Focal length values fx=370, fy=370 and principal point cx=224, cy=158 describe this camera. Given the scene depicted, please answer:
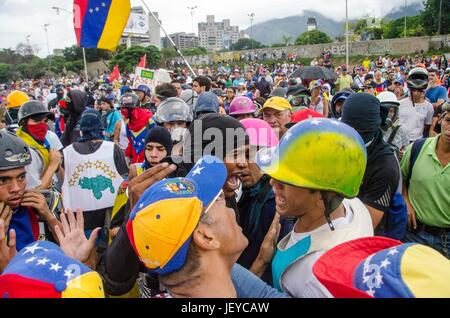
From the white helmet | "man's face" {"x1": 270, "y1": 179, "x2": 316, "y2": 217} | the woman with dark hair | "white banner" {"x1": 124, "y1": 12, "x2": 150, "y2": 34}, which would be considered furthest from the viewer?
"white banner" {"x1": 124, "y1": 12, "x2": 150, "y2": 34}

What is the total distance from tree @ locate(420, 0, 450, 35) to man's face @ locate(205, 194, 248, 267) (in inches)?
2094

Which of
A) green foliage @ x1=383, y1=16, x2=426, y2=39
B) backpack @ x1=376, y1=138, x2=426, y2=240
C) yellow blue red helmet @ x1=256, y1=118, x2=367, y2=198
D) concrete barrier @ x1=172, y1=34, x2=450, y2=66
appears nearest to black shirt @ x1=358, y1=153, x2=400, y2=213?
backpack @ x1=376, y1=138, x2=426, y2=240

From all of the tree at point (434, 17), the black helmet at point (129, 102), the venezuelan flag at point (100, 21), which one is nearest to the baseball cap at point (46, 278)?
the black helmet at point (129, 102)

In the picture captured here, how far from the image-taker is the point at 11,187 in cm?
231

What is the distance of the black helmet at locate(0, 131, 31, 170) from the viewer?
227cm

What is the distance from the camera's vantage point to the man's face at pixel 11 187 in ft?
7.48

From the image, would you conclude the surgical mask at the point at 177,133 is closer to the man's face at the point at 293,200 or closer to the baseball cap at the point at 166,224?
the man's face at the point at 293,200

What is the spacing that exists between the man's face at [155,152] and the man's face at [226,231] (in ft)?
5.63

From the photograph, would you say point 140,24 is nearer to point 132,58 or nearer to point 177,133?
point 132,58

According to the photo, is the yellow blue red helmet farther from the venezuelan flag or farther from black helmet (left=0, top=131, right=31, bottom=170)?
the venezuelan flag

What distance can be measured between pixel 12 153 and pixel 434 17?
55211 mm
